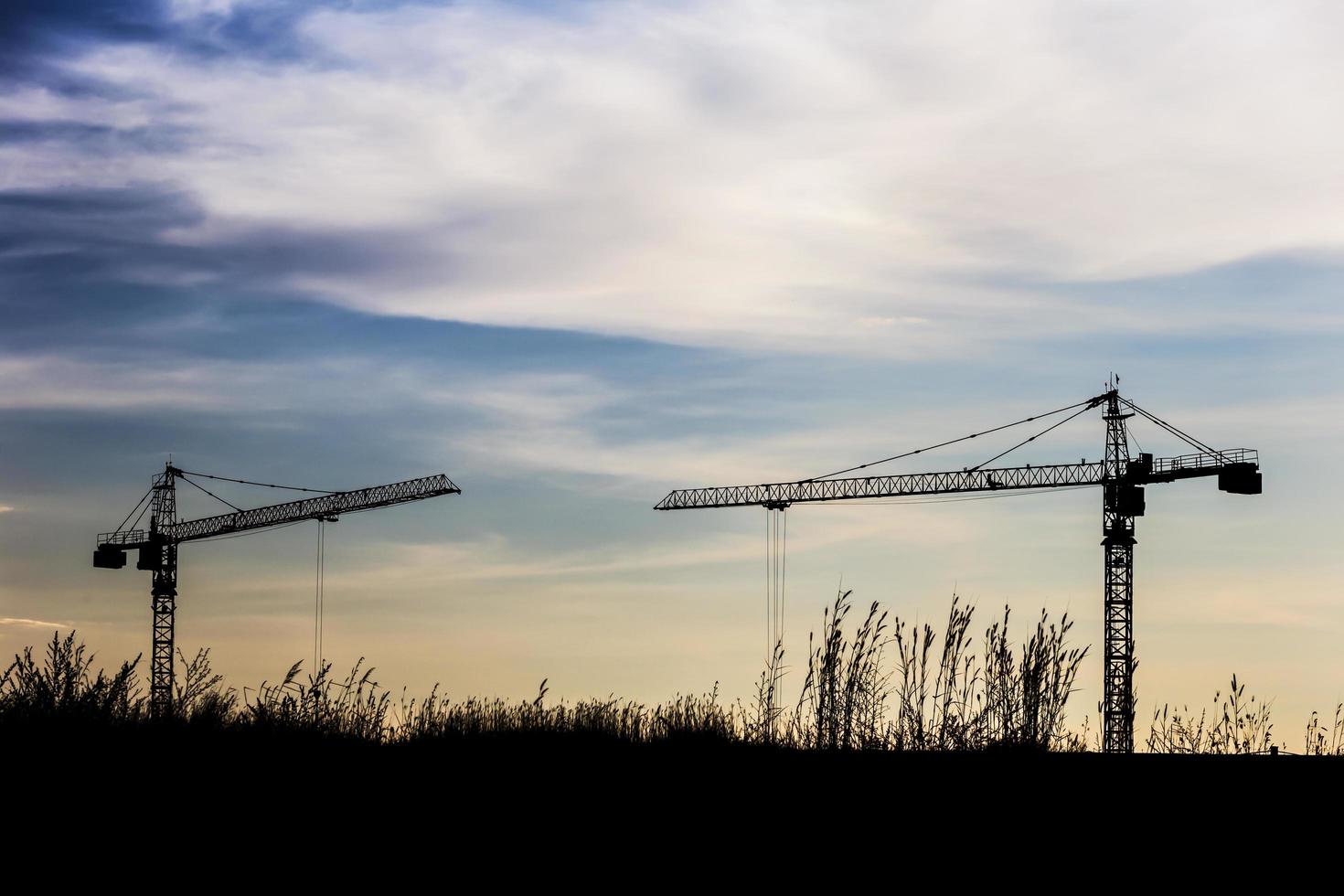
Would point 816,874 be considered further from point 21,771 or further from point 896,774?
point 21,771

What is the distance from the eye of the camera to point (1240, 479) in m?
92.6

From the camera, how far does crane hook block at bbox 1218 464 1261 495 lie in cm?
9238

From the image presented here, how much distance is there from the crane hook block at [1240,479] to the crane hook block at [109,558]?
290 feet

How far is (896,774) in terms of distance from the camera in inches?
509

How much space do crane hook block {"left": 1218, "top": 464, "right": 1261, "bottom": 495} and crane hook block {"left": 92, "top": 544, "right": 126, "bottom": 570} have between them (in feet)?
290

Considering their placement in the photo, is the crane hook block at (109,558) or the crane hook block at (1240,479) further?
the crane hook block at (109,558)

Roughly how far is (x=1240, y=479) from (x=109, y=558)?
90.3 m

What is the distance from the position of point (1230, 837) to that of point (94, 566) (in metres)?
124

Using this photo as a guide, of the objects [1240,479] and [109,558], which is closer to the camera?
[1240,479]

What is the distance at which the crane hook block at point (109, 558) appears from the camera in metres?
121

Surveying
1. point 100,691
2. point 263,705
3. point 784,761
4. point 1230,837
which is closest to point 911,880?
point 1230,837

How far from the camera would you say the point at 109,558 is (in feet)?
397

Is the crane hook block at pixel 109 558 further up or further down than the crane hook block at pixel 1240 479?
further down

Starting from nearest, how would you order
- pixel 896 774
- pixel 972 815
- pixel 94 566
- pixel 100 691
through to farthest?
pixel 972 815 → pixel 896 774 → pixel 100 691 → pixel 94 566
